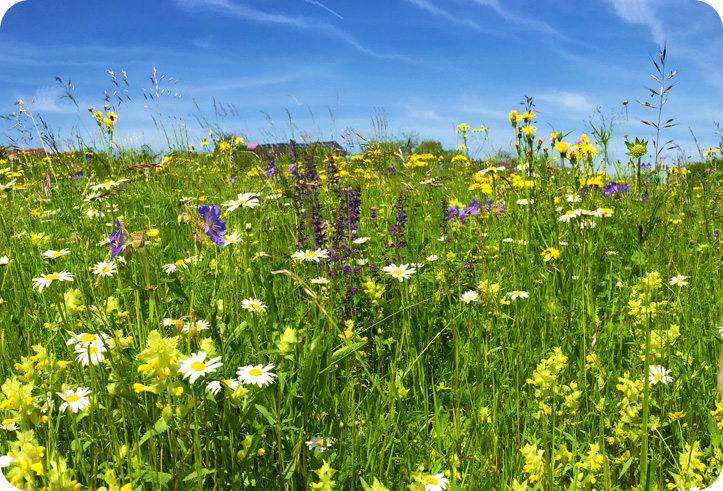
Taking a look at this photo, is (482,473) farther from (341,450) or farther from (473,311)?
(473,311)

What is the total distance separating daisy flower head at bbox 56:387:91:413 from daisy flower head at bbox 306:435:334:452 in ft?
1.97

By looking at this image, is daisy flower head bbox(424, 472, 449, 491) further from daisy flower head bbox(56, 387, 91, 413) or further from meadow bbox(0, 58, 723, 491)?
daisy flower head bbox(56, 387, 91, 413)

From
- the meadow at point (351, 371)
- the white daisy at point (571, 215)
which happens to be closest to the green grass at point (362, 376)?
the meadow at point (351, 371)

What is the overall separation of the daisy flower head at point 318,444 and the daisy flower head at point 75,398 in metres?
0.60

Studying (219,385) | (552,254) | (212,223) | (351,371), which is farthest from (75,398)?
(552,254)

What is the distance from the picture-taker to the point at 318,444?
1274 millimetres

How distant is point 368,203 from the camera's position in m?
4.97

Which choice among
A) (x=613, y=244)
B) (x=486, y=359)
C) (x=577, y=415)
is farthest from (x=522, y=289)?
(x=613, y=244)

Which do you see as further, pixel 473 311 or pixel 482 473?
pixel 473 311

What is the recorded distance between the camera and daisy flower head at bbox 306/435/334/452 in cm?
126

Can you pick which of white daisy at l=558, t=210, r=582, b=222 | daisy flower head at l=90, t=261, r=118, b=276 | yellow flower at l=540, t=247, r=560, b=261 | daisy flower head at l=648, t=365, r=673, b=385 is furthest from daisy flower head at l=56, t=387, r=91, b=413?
yellow flower at l=540, t=247, r=560, b=261

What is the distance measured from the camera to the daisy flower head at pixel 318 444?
1.26 meters

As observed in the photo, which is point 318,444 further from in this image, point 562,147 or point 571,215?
point 562,147

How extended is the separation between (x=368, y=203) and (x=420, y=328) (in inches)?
119
